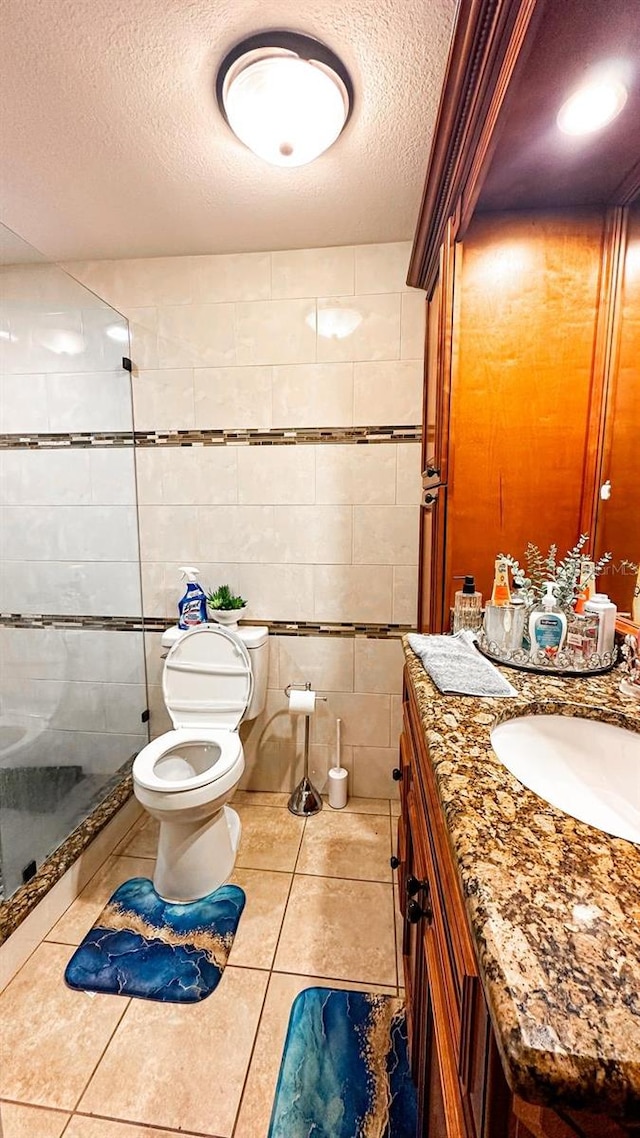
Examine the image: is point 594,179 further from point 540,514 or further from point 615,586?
point 615,586

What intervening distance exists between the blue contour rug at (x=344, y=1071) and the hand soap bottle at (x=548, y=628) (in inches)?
40.7

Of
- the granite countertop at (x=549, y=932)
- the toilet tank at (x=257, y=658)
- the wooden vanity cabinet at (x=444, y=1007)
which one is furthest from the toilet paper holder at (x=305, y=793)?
the granite countertop at (x=549, y=932)

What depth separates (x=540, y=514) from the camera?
4.24 feet

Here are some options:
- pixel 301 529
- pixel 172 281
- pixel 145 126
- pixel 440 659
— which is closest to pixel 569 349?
pixel 440 659

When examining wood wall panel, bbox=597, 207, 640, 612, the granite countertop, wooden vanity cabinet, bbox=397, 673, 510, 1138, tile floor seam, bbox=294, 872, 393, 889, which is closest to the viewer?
the granite countertop

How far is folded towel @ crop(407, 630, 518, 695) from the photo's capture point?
94 cm

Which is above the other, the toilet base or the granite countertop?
the granite countertop

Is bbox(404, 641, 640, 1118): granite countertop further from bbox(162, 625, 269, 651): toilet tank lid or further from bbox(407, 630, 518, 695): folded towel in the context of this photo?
bbox(162, 625, 269, 651): toilet tank lid

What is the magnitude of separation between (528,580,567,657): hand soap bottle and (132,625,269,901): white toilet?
107 centimetres

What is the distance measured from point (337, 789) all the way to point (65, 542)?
1.62 metres

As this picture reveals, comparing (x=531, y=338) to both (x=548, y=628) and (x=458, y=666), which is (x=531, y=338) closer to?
(x=548, y=628)

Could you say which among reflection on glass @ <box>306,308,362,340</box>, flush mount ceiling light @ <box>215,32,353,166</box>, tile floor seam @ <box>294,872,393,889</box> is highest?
flush mount ceiling light @ <box>215,32,353,166</box>

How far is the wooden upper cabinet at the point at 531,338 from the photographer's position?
3.53 feet

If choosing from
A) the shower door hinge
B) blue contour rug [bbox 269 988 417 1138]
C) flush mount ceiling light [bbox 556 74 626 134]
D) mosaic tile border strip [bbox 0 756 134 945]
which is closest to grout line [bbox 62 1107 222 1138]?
blue contour rug [bbox 269 988 417 1138]
